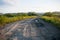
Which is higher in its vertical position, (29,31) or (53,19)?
(53,19)

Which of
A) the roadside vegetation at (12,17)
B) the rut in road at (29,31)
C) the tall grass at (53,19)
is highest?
the roadside vegetation at (12,17)

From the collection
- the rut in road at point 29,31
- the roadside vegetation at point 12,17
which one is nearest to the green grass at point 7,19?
the roadside vegetation at point 12,17

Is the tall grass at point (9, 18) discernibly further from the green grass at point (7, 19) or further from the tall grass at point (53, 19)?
the tall grass at point (53, 19)

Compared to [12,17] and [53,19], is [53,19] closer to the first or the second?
[53,19]

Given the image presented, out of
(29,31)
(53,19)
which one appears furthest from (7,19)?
(53,19)

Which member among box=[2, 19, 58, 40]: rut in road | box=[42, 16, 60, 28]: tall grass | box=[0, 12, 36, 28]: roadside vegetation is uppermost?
box=[0, 12, 36, 28]: roadside vegetation

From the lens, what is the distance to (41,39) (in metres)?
4.00

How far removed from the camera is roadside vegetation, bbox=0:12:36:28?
4.24 m

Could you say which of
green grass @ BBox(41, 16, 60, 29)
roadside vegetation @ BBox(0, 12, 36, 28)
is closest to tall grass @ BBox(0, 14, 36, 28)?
roadside vegetation @ BBox(0, 12, 36, 28)

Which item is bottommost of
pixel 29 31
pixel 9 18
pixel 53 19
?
pixel 29 31

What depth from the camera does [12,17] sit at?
4.22m

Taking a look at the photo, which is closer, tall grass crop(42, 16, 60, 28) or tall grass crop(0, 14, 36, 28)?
tall grass crop(0, 14, 36, 28)

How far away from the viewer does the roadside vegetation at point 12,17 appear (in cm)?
424

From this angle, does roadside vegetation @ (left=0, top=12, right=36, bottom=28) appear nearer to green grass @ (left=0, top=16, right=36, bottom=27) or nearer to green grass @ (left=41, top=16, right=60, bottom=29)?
green grass @ (left=0, top=16, right=36, bottom=27)
